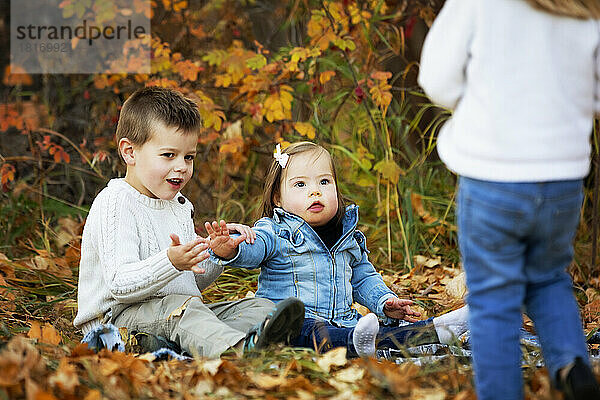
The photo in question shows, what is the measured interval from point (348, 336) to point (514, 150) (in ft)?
3.82

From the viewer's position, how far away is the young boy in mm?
2891

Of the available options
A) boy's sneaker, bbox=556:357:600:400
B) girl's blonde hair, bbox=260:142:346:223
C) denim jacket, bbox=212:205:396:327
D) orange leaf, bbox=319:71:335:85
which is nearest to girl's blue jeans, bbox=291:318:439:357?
denim jacket, bbox=212:205:396:327

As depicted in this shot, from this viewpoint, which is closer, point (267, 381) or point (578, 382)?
point (578, 382)

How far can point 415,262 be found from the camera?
4.62 meters

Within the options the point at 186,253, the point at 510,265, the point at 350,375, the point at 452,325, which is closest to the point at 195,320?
the point at 186,253

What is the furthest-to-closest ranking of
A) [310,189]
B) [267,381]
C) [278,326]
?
[310,189] < [278,326] < [267,381]

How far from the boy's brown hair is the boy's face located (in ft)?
0.09

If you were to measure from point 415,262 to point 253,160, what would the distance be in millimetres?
1680

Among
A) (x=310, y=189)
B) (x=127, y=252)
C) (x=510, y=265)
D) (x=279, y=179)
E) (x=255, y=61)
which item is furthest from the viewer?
(x=255, y=61)

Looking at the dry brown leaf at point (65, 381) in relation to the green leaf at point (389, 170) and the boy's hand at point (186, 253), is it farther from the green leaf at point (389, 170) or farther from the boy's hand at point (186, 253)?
the green leaf at point (389, 170)

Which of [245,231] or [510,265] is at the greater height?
[510,265]

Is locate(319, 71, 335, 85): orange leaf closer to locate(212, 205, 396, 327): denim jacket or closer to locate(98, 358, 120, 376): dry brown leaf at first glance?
locate(212, 205, 396, 327): denim jacket

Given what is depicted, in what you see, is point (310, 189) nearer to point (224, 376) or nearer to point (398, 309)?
point (398, 309)

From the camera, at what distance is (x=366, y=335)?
8.93 ft
